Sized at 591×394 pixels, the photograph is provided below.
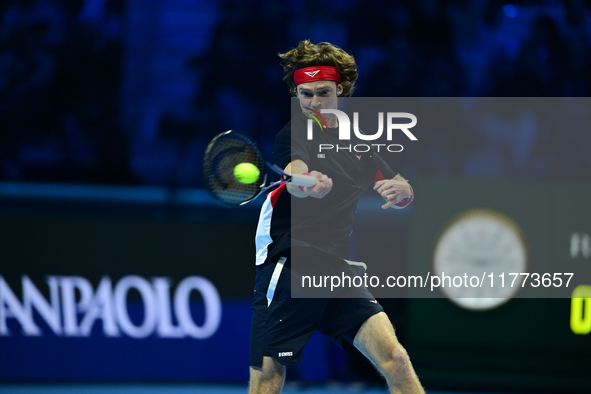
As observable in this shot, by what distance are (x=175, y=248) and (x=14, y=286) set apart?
3.83 feet

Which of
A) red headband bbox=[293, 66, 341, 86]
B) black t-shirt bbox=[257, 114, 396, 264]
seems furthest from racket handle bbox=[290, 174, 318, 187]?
red headband bbox=[293, 66, 341, 86]

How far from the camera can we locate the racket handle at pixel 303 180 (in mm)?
2559

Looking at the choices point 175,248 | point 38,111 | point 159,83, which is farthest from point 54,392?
point 159,83

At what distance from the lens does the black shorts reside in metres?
2.88

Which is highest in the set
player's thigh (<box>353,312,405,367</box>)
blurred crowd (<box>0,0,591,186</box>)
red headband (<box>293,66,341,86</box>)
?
blurred crowd (<box>0,0,591,186</box>)

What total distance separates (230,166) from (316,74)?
0.57 m

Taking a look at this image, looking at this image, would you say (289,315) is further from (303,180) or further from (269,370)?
(303,180)

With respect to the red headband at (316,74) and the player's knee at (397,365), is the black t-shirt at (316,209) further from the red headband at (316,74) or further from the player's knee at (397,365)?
the player's knee at (397,365)

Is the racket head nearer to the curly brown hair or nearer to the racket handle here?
the racket handle

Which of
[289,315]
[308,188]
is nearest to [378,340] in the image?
[289,315]

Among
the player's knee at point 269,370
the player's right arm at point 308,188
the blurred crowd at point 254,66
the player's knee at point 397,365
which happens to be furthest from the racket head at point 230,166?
the blurred crowd at point 254,66

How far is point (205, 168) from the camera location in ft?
9.46

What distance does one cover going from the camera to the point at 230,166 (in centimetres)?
290

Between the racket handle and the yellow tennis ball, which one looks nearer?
the racket handle
